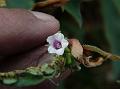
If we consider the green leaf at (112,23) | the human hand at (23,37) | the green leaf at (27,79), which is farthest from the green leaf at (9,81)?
the green leaf at (112,23)

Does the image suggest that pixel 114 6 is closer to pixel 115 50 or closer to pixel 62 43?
pixel 115 50

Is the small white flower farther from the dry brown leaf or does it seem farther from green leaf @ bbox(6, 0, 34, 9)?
green leaf @ bbox(6, 0, 34, 9)

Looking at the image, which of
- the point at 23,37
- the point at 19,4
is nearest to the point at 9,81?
the point at 23,37

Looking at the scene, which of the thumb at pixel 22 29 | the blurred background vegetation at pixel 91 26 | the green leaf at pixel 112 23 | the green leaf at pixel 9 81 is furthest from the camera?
the green leaf at pixel 112 23

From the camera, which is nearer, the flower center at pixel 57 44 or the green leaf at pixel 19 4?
the flower center at pixel 57 44

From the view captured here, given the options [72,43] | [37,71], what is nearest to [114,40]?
[72,43]

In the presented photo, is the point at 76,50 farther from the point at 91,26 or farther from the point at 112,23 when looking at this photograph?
the point at 91,26

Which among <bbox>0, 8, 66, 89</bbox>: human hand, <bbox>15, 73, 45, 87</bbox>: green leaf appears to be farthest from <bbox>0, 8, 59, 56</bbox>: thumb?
<bbox>15, 73, 45, 87</bbox>: green leaf

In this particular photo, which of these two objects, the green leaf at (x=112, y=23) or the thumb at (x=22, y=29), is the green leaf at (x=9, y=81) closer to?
the thumb at (x=22, y=29)
